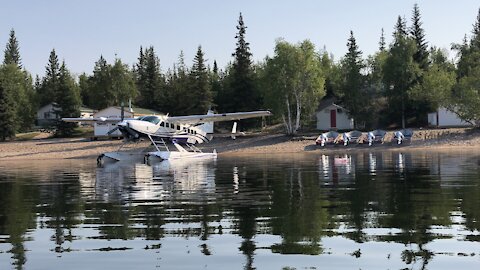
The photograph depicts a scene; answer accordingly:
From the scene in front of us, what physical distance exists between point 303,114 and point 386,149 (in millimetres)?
13091

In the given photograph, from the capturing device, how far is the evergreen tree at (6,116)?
63.8m

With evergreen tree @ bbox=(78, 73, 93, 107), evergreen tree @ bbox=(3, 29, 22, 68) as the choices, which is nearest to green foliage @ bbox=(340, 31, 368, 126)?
evergreen tree @ bbox=(78, 73, 93, 107)

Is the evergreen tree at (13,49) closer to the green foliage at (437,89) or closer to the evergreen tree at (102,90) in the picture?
the evergreen tree at (102,90)

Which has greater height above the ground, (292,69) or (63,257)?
(292,69)

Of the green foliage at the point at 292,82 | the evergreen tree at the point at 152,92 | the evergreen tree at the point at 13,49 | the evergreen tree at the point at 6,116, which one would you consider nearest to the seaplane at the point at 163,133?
the green foliage at the point at 292,82

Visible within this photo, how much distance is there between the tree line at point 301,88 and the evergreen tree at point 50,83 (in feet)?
21.9

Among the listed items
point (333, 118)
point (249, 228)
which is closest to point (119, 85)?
point (333, 118)

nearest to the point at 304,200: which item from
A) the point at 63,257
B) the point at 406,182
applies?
the point at 406,182

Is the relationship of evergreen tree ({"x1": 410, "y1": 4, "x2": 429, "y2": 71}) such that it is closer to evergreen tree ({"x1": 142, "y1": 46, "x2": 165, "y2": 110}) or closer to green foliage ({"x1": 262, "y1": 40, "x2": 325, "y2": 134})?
green foliage ({"x1": 262, "y1": 40, "x2": 325, "y2": 134})

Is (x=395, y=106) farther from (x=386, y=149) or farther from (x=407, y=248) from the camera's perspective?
(x=407, y=248)

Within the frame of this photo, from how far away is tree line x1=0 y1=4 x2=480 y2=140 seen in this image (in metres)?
56.9

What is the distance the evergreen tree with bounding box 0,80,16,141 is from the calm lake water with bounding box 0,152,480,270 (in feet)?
166

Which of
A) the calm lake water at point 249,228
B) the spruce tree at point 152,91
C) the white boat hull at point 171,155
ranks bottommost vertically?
the calm lake water at point 249,228

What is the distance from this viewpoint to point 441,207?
1143cm
